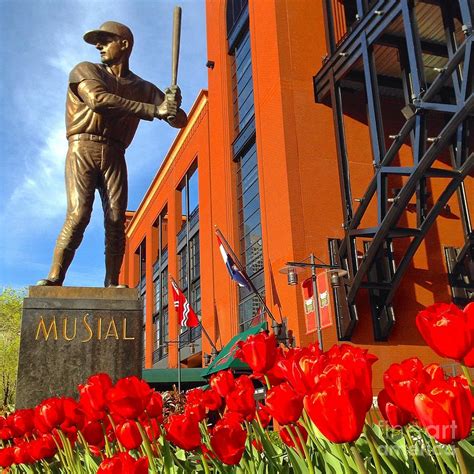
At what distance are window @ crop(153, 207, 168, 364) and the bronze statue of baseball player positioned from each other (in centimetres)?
2806

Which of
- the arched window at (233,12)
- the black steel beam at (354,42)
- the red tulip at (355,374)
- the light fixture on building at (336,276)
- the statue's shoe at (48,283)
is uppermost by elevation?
the arched window at (233,12)

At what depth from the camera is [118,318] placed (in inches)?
229

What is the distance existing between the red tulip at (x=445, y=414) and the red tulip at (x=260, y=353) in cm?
106

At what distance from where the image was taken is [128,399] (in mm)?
2143

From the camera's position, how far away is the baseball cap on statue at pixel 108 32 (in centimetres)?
639

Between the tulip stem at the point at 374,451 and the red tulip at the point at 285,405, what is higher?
the red tulip at the point at 285,405

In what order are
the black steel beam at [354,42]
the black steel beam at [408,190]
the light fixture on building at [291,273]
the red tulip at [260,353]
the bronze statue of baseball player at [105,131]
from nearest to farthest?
the red tulip at [260,353] < the bronze statue of baseball player at [105,131] < the black steel beam at [408,190] < the light fixture on building at [291,273] < the black steel beam at [354,42]

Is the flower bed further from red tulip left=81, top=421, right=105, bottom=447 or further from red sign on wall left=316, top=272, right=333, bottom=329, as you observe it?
red sign on wall left=316, top=272, right=333, bottom=329

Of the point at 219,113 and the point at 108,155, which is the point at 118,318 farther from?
the point at 219,113

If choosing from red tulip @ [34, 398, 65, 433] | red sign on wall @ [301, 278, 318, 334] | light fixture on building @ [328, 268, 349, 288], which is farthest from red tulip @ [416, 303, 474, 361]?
red sign on wall @ [301, 278, 318, 334]

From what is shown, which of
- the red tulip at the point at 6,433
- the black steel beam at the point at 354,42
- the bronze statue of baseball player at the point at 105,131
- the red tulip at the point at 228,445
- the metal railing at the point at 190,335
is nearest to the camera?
the red tulip at the point at 228,445

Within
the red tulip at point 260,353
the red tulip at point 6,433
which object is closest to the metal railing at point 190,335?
the red tulip at point 6,433

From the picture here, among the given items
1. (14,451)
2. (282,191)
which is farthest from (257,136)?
(14,451)

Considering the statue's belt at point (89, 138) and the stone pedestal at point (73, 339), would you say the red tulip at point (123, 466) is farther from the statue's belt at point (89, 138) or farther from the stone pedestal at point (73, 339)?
the statue's belt at point (89, 138)
